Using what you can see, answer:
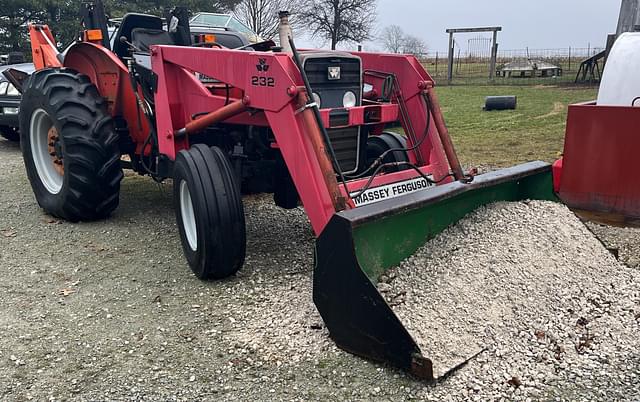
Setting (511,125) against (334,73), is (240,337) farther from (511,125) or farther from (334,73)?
(511,125)

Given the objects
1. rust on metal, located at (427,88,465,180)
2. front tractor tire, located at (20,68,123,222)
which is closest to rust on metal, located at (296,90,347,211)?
rust on metal, located at (427,88,465,180)

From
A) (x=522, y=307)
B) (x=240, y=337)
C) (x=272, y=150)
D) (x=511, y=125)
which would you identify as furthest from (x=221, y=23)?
(x=511, y=125)

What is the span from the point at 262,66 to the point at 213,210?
96cm

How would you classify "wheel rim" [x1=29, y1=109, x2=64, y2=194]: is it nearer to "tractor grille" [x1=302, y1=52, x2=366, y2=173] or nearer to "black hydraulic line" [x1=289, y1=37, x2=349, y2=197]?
"tractor grille" [x1=302, y1=52, x2=366, y2=173]

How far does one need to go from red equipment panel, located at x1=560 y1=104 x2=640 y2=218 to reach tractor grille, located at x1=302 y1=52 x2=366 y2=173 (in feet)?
7.91

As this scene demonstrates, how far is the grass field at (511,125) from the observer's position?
29.3 ft

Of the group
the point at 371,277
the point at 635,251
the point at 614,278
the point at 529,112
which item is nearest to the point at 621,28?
the point at 529,112

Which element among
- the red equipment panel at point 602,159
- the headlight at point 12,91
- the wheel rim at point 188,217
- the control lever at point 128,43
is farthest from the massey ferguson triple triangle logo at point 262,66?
the headlight at point 12,91

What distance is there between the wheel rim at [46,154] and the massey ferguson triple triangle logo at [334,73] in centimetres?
314

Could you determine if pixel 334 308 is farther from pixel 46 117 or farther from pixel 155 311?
pixel 46 117

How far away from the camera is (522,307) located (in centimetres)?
335

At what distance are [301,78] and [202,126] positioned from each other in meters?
1.01

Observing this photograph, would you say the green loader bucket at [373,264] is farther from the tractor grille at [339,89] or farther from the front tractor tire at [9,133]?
the front tractor tire at [9,133]

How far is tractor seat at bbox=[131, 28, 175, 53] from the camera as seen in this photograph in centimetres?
561
